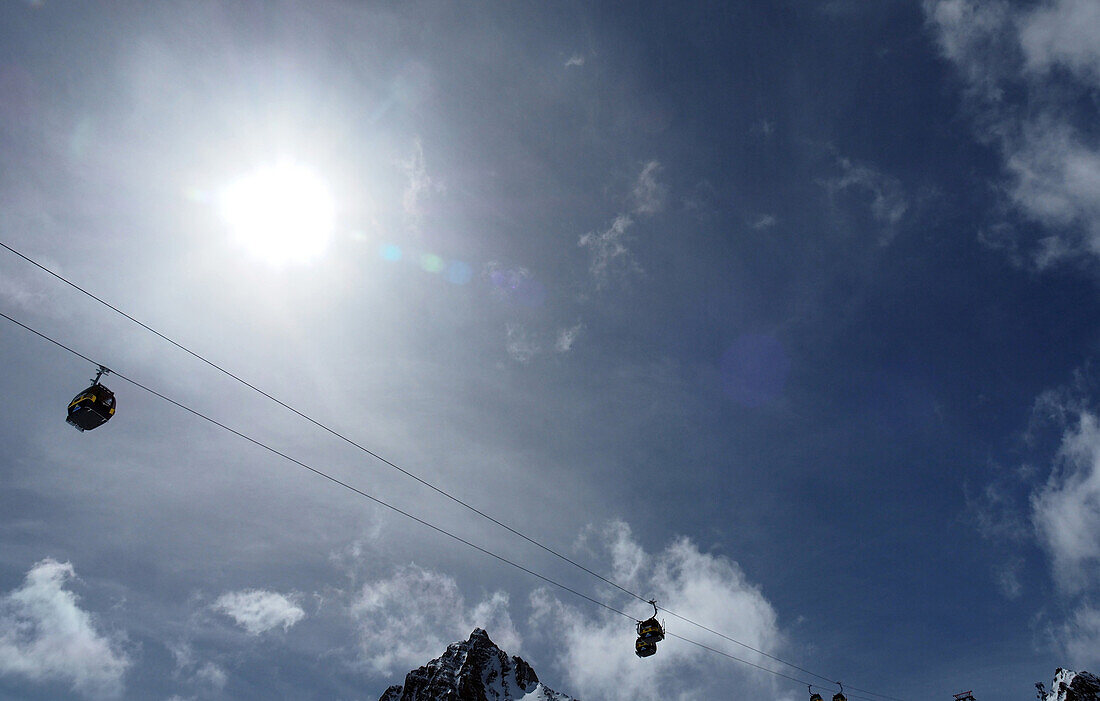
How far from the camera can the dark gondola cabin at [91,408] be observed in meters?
22.8

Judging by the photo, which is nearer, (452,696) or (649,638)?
(649,638)

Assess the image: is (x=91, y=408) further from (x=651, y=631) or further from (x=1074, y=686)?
(x=1074, y=686)

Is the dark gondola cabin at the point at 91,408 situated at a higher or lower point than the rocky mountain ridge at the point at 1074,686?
lower

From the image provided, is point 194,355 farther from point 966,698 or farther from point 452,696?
point 452,696

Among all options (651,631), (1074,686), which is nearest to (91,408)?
(651,631)

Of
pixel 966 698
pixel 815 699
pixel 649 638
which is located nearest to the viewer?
pixel 649 638

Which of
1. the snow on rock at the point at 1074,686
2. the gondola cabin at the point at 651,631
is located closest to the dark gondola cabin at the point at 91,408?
the gondola cabin at the point at 651,631

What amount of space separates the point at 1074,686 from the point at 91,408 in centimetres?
27756

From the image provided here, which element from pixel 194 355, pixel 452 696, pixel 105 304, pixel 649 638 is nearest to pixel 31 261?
pixel 105 304

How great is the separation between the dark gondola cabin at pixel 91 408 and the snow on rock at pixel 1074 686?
24990 centimetres

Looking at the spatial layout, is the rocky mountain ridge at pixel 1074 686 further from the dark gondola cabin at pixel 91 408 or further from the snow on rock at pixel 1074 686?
the dark gondola cabin at pixel 91 408

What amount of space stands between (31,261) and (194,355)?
569 cm

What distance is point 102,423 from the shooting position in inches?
929

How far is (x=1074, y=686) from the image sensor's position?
176m
